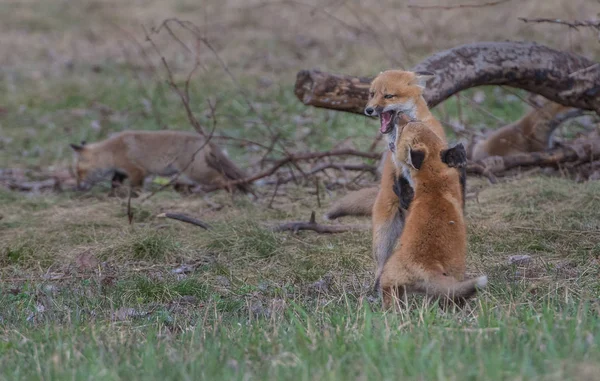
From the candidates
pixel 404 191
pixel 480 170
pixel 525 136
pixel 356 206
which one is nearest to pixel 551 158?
pixel 480 170

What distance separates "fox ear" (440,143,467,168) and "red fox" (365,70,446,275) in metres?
0.35

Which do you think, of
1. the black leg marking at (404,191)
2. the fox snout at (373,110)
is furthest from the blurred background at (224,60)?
the black leg marking at (404,191)

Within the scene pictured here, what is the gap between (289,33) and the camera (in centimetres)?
1900

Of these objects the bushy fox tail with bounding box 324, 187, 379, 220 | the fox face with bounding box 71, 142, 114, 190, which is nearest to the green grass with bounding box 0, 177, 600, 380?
the bushy fox tail with bounding box 324, 187, 379, 220

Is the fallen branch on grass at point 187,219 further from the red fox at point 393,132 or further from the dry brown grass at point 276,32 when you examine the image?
the dry brown grass at point 276,32

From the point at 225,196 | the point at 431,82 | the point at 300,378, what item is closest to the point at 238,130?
the point at 225,196

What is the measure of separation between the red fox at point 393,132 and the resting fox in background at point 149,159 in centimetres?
435

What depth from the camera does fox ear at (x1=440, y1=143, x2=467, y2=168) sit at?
5.38 metres

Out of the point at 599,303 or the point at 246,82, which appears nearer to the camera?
the point at 599,303

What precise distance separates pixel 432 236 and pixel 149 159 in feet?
24.4

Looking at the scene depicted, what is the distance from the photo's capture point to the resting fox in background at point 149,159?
11164 millimetres

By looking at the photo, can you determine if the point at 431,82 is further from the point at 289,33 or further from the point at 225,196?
the point at 289,33

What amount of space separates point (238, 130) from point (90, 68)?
206 inches

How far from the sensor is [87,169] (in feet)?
38.8
